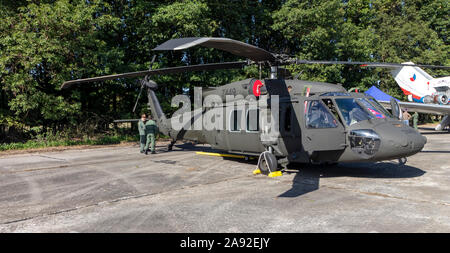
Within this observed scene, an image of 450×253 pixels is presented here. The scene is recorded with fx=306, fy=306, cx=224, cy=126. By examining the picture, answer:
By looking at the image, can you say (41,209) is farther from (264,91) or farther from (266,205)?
(264,91)

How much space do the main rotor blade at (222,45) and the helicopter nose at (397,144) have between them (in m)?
2.88

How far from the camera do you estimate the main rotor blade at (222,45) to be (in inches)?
155

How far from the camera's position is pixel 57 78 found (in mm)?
14125

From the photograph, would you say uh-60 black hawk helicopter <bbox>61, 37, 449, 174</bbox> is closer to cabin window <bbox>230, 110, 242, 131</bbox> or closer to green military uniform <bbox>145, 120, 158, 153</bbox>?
cabin window <bbox>230, 110, 242, 131</bbox>

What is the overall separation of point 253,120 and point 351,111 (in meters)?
A: 2.57

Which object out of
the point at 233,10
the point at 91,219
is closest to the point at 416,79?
the point at 233,10

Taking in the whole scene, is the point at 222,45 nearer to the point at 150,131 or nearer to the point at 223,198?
the point at 223,198

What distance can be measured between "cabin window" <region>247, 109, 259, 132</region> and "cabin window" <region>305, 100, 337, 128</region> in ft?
5.07

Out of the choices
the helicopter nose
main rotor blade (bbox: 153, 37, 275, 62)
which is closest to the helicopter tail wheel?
the helicopter nose

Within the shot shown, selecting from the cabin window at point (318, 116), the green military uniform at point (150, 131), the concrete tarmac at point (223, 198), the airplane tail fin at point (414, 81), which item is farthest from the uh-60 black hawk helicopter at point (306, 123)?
the airplane tail fin at point (414, 81)

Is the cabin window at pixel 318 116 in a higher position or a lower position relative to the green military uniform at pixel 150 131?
higher

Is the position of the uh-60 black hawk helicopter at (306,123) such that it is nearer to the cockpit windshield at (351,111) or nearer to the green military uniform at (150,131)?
the cockpit windshield at (351,111)

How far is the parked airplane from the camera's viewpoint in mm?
18906

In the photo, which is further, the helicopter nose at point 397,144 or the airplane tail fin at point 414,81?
the airplane tail fin at point 414,81
